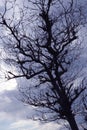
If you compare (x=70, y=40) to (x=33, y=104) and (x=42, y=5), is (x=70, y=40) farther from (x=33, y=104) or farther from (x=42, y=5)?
(x=33, y=104)

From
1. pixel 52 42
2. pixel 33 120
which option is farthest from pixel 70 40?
pixel 33 120

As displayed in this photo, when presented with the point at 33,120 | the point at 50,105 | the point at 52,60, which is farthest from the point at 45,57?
the point at 33,120

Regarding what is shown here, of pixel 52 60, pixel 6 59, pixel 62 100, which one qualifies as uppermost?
pixel 6 59

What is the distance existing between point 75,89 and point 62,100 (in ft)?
Result: 4.17

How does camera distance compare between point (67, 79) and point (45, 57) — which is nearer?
point (45, 57)

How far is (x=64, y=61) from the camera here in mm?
18906

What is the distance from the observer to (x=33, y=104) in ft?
65.1

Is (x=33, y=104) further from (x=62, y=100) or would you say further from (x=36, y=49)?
(x=36, y=49)

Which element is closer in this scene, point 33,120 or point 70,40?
point 70,40

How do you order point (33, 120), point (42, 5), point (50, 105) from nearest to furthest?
1. point (42, 5)
2. point (50, 105)
3. point (33, 120)

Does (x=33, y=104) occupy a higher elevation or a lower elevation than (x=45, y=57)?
lower

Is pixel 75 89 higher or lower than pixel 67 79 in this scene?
lower

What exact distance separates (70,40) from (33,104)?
521 centimetres

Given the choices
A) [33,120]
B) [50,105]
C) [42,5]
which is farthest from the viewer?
[33,120]
